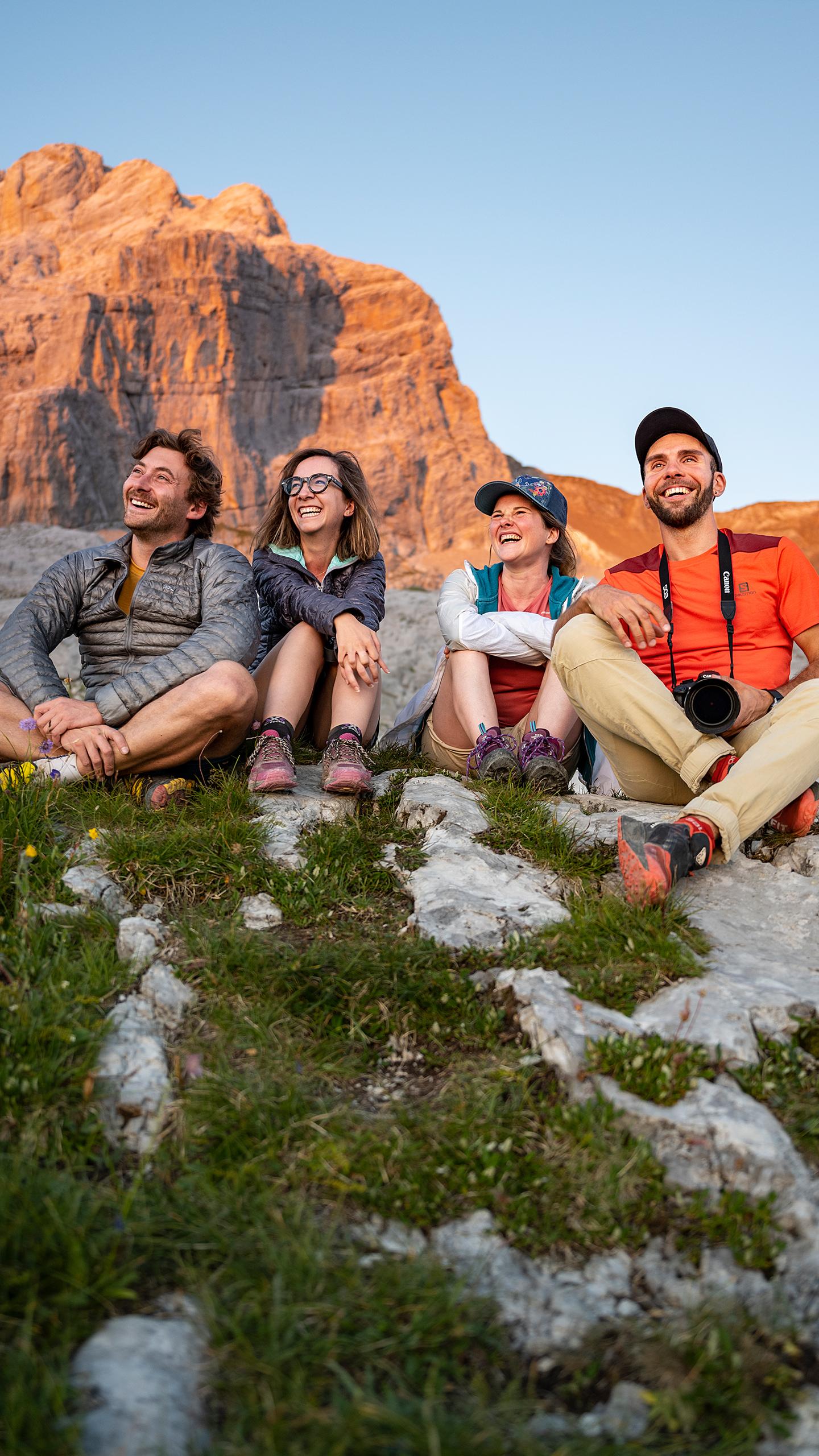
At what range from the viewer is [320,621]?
205 inches

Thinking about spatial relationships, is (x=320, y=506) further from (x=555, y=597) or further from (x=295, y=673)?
(x=555, y=597)

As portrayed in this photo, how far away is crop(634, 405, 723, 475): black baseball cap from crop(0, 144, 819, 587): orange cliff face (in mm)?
26189

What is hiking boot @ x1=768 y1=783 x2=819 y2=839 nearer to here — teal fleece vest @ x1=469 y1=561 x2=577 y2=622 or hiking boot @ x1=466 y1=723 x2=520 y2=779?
hiking boot @ x1=466 y1=723 x2=520 y2=779

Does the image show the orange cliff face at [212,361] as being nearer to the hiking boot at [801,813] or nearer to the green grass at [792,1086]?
the hiking boot at [801,813]

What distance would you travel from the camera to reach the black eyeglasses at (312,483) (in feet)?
18.4

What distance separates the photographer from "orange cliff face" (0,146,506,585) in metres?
33.0

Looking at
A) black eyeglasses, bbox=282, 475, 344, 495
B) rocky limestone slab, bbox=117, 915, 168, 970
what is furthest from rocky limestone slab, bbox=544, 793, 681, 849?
black eyeglasses, bbox=282, 475, 344, 495

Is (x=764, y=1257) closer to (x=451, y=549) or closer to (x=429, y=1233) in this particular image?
(x=429, y=1233)

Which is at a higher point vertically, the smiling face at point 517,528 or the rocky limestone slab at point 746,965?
the smiling face at point 517,528

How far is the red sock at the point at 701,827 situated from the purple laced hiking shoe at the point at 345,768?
154 centimetres

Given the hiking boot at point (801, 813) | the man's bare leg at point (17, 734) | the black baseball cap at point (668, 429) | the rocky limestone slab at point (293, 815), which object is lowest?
the rocky limestone slab at point (293, 815)

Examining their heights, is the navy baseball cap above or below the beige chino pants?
above

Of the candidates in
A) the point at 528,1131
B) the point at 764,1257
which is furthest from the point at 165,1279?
the point at 764,1257

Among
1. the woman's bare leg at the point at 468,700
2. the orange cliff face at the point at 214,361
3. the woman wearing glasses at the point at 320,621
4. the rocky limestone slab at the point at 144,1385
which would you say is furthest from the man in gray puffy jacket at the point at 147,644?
the orange cliff face at the point at 214,361
